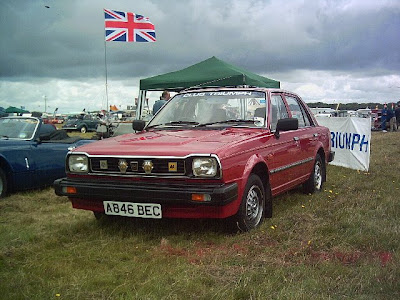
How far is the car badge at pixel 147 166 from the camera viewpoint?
12.7 feet

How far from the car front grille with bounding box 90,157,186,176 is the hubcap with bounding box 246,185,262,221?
2.81 ft

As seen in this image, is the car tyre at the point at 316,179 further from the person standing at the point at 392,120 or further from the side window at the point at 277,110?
the person standing at the point at 392,120

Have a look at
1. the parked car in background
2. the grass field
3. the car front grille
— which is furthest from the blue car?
the parked car in background

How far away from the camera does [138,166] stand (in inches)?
155

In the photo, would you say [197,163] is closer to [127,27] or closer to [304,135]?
[304,135]

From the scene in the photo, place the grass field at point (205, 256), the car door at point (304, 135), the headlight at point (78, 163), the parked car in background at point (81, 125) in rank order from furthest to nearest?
the parked car in background at point (81, 125) → the car door at point (304, 135) → the headlight at point (78, 163) → the grass field at point (205, 256)

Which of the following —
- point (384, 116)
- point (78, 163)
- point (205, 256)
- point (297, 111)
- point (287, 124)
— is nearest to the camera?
point (205, 256)

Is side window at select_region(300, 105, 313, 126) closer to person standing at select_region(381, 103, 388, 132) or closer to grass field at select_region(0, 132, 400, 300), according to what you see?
grass field at select_region(0, 132, 400, 300)

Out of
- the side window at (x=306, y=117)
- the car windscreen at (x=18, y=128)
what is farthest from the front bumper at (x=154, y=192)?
the car windscreen at (x=18, y=128)

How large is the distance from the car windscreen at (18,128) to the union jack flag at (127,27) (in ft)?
15.5

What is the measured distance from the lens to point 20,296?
281cm

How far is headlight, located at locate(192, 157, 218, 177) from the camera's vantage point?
377cm

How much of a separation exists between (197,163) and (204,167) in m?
0.07

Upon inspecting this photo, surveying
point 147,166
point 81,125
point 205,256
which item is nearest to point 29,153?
point 147,166
